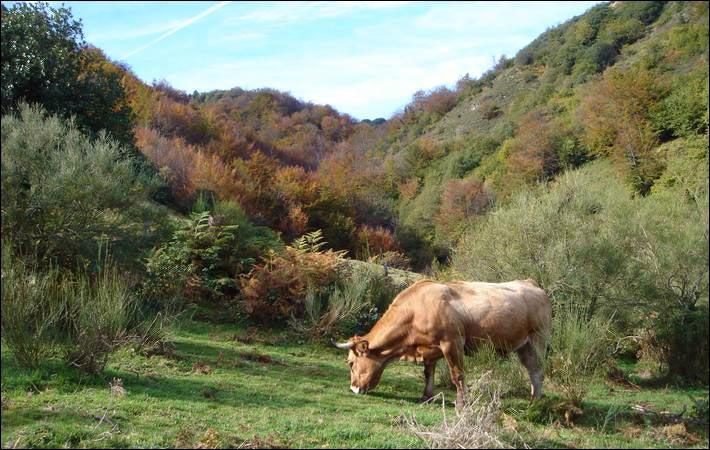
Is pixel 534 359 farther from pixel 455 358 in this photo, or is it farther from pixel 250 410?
pixel 250 410

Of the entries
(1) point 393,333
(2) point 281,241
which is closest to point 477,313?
(1) point 393,333

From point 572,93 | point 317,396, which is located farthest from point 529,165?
point 317,396

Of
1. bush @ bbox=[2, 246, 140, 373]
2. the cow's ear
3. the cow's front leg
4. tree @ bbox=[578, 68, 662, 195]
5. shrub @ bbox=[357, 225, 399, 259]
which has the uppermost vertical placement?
tree @ bbox=[578, 68, 662, 195]

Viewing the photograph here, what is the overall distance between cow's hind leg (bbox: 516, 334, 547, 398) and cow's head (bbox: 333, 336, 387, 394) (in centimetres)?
225

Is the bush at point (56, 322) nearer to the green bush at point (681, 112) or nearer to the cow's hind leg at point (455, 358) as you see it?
the cow's hind leg at point (455, 358)

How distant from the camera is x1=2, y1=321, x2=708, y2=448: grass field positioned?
6.22 metres

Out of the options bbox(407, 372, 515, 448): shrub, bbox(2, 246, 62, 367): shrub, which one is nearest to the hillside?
bbox(407, 372, 515, 448): shrub

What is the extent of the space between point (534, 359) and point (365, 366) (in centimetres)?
271

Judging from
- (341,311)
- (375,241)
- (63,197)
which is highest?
(63,197)

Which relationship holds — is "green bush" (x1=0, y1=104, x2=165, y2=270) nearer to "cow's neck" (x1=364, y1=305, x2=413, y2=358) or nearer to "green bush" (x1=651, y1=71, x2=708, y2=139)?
"cow's neck" (x1=364, y1=305, x2=413, y2=358)

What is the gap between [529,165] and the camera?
4297cm

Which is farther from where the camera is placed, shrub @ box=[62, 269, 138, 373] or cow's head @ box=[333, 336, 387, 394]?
cow's head @ box=[333, 336, 387, 394]

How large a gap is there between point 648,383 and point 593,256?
3.39 meters

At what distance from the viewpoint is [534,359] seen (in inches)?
356
